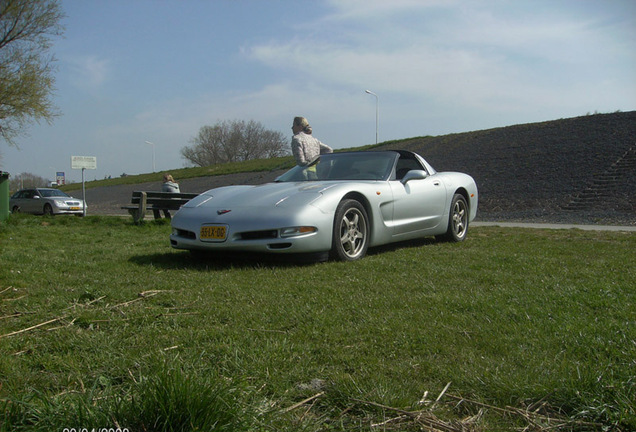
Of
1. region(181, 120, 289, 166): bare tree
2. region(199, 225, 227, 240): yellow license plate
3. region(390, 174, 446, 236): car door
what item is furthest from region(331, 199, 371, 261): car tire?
region(181, 120, 289, 166): bare tree

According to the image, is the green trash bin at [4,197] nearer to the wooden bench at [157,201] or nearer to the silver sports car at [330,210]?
the wooden bench at [157,201]

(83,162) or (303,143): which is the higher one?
(83,162)

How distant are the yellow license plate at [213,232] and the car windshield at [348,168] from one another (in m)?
1.63

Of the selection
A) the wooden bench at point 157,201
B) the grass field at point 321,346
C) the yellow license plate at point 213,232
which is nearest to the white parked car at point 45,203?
the wooden bench at point 157,201

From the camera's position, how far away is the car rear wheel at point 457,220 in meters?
7.16

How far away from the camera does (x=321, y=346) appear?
257cm

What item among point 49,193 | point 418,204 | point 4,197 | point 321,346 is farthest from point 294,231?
point 49,193

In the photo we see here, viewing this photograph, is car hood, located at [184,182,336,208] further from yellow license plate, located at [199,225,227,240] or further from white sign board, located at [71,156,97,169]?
white sign board, located at [71,156,97,169]

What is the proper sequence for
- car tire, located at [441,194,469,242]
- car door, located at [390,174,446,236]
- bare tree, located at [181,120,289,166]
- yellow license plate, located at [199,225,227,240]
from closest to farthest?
yellow license plate, located at [199,225,227,240]
car door, located at [390,174,446,236]
car tire, located at [441,194,469,242]
bare tree, located at [181,120,289,166]

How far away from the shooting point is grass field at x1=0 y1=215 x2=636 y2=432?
5.67 ft

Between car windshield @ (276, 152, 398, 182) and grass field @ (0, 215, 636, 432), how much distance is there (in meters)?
1.57

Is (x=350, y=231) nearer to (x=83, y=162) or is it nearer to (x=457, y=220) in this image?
(x=457, y=220)

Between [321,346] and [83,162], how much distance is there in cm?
2157

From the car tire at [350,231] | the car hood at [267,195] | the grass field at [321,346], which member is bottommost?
the grass field at [321,346]
